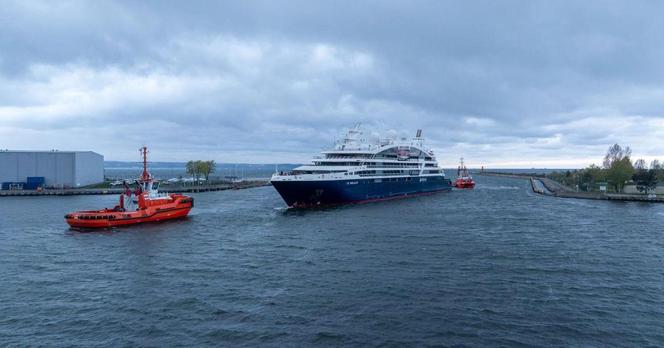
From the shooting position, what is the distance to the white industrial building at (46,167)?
11712 cm

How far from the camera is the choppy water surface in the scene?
832 inches

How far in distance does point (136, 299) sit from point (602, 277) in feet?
96.9

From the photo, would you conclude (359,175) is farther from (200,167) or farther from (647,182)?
(200,167)

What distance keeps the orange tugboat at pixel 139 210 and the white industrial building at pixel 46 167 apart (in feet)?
238

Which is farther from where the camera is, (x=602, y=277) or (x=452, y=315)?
(x=602, y=277)

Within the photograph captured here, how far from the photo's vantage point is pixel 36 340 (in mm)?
20703

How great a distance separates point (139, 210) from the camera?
184ft

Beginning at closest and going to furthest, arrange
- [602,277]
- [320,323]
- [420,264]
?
[320,323] → [602,277] → [420,264]

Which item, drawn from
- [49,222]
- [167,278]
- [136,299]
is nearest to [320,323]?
[136,299]

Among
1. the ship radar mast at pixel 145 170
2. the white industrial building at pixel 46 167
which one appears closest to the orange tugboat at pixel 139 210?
the ship radar mast at pixel 145 170

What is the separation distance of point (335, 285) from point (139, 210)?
1444 inches

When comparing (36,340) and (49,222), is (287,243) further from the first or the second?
(49,222)

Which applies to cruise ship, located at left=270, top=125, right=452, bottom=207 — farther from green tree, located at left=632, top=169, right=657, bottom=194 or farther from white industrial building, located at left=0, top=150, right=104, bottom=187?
white industrial building, located at left=0, top=150, right=104, bottom=187

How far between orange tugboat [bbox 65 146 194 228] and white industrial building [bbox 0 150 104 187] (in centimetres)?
7248
